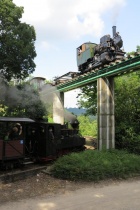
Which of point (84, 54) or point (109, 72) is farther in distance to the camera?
point (84, 54)

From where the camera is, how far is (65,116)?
21.6 m

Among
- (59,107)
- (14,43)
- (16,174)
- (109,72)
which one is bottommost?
(16,174)

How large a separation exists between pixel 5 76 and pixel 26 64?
176cm

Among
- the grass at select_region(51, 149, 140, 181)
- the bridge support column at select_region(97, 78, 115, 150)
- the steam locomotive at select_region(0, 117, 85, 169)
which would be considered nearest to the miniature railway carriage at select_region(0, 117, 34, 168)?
the steam locomotive at select_region(0, 117, 85, 169)

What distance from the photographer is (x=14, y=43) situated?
1714cm

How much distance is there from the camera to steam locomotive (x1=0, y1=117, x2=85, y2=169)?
429 inches

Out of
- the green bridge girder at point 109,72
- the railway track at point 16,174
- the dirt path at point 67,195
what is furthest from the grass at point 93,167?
the green bridge girder at point 109,72

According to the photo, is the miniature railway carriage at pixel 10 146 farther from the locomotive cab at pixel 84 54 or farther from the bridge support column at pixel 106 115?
the locomotive cab at pixel 84 54

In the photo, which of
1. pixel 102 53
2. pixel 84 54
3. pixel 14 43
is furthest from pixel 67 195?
pixel 84 54

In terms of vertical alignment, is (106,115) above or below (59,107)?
below

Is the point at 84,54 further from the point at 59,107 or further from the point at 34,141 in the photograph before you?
the point at 34,141

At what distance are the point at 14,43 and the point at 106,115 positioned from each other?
795 cm

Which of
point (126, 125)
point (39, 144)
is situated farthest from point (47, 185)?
point (126, 125)

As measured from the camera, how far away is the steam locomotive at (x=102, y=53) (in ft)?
55.8
